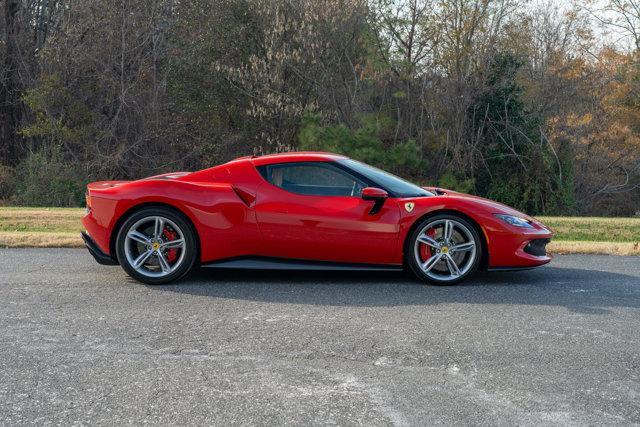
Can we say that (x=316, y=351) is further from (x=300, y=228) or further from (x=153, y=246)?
(x=153, y=246)

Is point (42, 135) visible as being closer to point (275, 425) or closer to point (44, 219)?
point (44, 219)

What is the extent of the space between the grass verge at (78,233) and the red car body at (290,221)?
2.51 meters

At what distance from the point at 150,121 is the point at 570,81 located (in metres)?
15.2

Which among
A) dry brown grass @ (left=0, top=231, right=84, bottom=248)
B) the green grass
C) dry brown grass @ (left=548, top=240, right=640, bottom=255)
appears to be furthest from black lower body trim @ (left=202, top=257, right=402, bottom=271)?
the green grass

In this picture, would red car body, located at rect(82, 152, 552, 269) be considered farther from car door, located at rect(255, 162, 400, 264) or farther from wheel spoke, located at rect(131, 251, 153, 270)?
wheel spoke, located at rect(131, 251, 153, 270)

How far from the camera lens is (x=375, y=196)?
660 centimetres

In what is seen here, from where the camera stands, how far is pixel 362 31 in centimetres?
2161

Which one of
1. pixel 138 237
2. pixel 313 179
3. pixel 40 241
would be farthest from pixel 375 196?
pixel 40 241

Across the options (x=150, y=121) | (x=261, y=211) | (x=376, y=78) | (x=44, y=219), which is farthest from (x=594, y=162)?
(x=261, y=211)

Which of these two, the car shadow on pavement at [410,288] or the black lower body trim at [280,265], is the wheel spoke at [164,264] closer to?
the car shadow on pavement at [410,288]

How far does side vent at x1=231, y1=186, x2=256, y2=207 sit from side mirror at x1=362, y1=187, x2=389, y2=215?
1035mm

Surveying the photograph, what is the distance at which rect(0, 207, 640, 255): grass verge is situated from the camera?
9102 mm

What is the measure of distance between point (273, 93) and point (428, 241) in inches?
621

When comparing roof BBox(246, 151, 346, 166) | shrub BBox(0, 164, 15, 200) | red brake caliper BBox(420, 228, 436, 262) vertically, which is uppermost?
roof BBox(246, 151, 346, 166)
